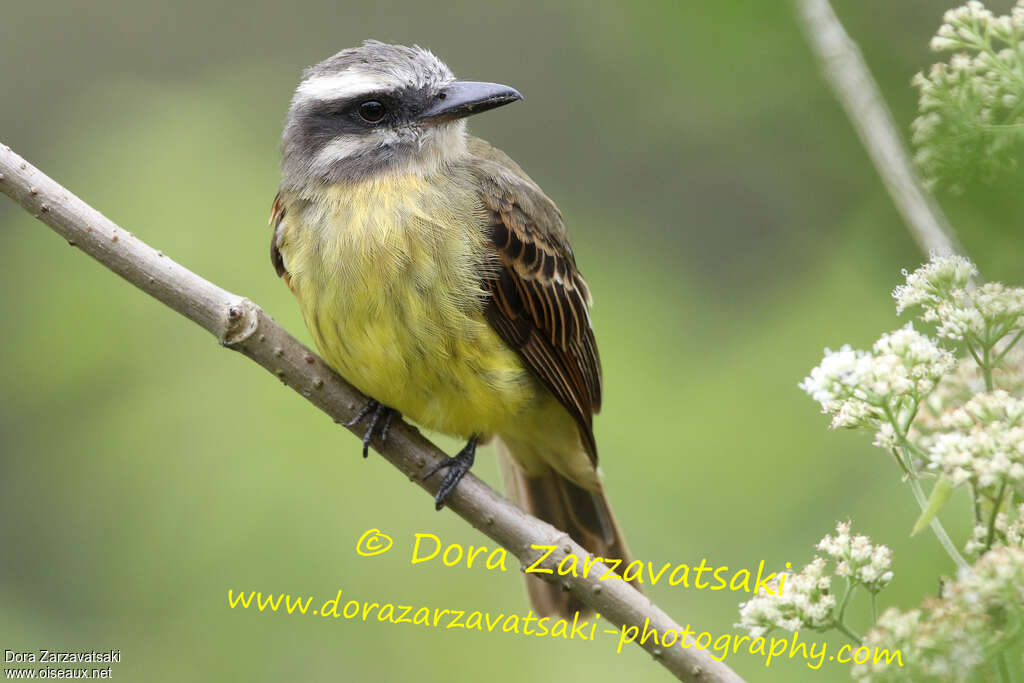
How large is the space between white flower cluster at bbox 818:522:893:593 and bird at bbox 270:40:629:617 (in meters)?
1.63

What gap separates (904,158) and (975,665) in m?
0.98

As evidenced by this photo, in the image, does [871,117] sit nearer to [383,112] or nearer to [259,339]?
[259,339]

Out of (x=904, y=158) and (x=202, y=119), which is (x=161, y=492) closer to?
(x=202, y=119)

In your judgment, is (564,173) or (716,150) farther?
(564,173)

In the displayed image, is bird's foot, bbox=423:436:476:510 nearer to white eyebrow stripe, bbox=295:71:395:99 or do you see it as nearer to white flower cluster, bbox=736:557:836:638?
white eyebrow stripe, bbox=295:71:395:99

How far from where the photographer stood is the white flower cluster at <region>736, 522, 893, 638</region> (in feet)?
6.73

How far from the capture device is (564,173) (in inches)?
256

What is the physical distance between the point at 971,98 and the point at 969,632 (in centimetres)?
75

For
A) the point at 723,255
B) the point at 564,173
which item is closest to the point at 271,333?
the point at 723,255

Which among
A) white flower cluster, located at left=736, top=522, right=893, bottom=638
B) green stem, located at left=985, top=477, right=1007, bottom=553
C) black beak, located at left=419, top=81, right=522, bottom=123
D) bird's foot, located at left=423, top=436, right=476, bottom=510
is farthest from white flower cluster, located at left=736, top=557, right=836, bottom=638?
black beak, located at left=419, top=81, right=522, bottom=123

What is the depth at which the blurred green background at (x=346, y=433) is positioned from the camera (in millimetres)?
4191

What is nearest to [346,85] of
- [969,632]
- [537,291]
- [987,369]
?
[537,291]

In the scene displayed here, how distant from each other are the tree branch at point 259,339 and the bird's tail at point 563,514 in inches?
41.6

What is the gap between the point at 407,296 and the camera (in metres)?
3.62
